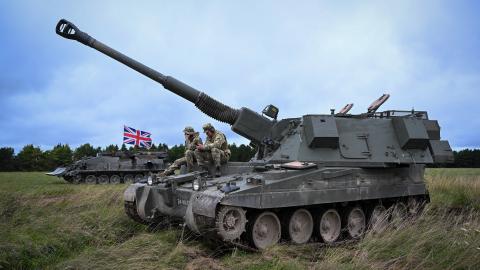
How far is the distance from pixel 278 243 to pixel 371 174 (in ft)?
9.31

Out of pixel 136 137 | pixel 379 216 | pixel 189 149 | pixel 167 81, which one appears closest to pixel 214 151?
pixel 189 149

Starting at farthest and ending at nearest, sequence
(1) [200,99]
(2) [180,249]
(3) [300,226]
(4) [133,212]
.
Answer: (1) [200,99]
(4) [133,212]
(3) [300,226]
(2) [180,249]

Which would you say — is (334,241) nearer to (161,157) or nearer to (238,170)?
(238,170)

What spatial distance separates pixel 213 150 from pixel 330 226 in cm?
273

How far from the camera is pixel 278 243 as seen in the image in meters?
7.82

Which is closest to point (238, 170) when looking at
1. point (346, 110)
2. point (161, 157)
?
point (346, 110)

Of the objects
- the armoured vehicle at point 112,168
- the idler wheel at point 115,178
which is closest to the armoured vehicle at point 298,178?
the armoured vehicle at point 112,168

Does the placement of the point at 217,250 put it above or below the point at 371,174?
below

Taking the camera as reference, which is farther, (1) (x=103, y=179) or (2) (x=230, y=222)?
(1) (x=103, y=179)

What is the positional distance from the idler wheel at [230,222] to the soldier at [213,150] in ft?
7.68

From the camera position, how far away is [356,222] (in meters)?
9.54

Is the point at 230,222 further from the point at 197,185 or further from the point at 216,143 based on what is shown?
the point at 216,143

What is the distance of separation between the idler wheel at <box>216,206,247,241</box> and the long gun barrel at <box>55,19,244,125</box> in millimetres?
3680

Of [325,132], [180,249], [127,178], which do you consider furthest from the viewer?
[127,178]
